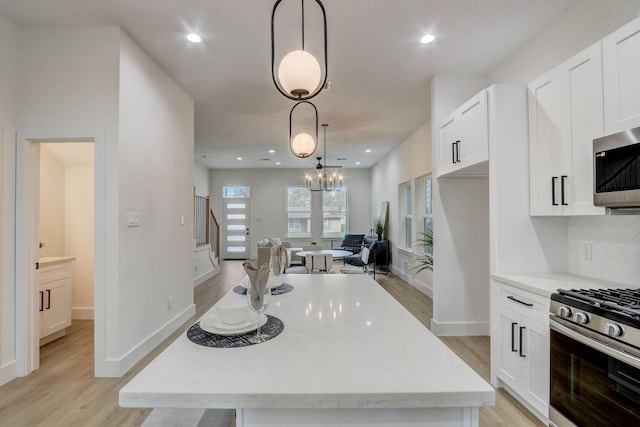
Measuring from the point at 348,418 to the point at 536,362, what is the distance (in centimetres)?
179

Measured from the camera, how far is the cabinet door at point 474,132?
103 inches

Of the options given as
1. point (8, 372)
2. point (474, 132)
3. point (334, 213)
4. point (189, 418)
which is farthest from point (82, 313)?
point (334, 213)

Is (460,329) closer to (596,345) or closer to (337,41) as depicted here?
(596,345)

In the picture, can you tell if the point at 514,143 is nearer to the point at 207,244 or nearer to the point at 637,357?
the point at 637,357

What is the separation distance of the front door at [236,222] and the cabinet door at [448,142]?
7.41 metres

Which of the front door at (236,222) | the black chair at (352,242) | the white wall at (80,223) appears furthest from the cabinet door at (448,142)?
the front door at (236,222)

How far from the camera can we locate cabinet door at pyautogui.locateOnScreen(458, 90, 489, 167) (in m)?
2.61

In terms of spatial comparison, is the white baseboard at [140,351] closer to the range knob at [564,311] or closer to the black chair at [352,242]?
the range knob at [564,311]

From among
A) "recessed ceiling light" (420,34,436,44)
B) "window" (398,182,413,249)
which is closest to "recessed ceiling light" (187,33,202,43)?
"recessed ceiling light" (420,34,436,44)

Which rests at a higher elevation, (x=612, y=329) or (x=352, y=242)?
(x=612, y=329)

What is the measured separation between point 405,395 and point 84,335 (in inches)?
159

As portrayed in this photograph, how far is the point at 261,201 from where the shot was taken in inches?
394

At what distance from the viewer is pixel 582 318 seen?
5.28ft

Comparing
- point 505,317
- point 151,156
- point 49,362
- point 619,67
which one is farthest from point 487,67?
point 49,362
